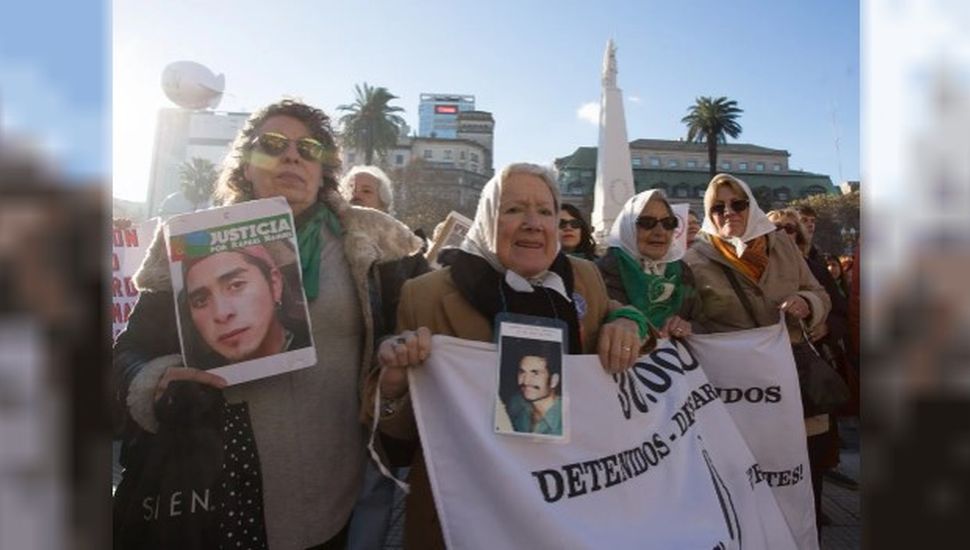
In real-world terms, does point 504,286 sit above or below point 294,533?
above

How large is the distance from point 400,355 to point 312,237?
481 mm

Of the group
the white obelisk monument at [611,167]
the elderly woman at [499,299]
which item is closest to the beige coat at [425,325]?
the elderly woman at [499,299]

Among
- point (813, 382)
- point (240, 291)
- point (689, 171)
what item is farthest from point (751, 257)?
point (689, 171)

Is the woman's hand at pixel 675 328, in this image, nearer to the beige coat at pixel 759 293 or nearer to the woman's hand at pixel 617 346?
the beige coat at pixel 759 293

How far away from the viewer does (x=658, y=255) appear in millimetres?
3150

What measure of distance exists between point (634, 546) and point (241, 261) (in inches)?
51.0

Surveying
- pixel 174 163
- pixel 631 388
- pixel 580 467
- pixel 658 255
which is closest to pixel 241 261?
pixel 580 467

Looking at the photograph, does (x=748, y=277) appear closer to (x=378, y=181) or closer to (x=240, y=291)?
(x=378, y=181)

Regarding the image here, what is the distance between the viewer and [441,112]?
123 metres

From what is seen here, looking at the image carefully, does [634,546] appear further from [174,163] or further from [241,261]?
[174,163]

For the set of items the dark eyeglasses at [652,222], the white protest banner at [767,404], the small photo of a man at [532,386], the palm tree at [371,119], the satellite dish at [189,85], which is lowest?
the white protest banner at [767,404]

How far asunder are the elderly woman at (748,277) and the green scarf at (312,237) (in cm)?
181

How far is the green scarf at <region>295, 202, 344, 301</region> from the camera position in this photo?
2006 millimetres

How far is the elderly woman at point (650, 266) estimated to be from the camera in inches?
120
